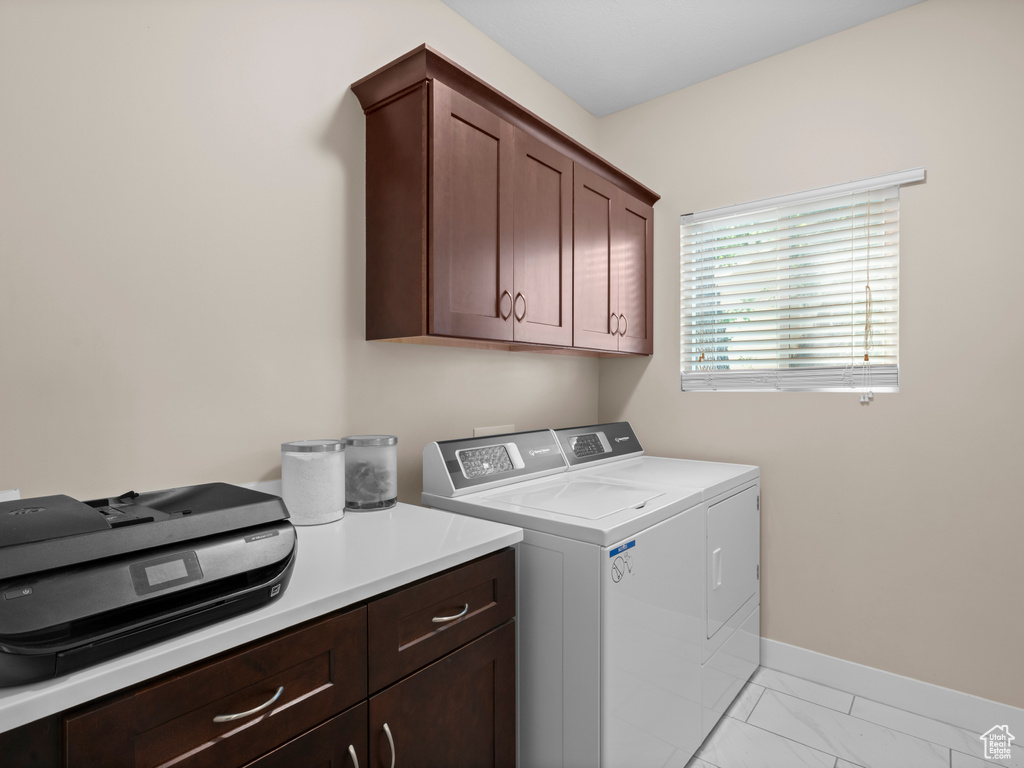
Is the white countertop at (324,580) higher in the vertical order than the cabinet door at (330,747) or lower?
higher

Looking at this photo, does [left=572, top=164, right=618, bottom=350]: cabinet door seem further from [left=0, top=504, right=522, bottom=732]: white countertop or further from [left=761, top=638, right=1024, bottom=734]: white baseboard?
[left=761, top=638, right=1024, bottom=734]: white baseboard

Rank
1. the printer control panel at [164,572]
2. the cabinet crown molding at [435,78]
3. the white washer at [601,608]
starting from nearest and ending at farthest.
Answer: the printer control panel at [164,572] → the white washer at [601,608] → the cabinet crown molding at [435,78]

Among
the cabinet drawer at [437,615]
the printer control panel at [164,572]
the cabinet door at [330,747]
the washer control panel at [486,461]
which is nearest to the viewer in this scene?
the printer control panel at [164,572]

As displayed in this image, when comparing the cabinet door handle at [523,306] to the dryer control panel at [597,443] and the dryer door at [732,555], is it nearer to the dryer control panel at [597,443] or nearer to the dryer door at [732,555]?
the dryer control panel at [597,443]

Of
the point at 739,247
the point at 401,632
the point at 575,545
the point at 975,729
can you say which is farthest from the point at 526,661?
the point at 739,247

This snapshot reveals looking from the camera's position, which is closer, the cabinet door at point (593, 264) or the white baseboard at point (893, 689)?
the white baseboard at point (893, 689)

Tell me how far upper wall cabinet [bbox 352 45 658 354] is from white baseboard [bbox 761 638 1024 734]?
167 centimetres

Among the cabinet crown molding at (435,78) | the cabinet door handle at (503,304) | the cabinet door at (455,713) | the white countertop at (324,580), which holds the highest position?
the cabinet crown molding at (435,78)

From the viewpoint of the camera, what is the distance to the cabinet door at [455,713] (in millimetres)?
1049

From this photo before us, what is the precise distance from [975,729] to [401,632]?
7.33ft

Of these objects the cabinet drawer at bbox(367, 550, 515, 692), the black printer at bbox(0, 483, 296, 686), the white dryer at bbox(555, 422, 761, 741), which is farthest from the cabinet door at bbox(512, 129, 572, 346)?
the black printer at bbox(0, 483, 296, 686)

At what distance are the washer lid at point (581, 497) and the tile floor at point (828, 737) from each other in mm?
927

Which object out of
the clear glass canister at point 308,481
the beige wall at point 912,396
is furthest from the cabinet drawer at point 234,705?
the beige wall at point 912,396

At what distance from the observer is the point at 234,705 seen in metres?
0.83
